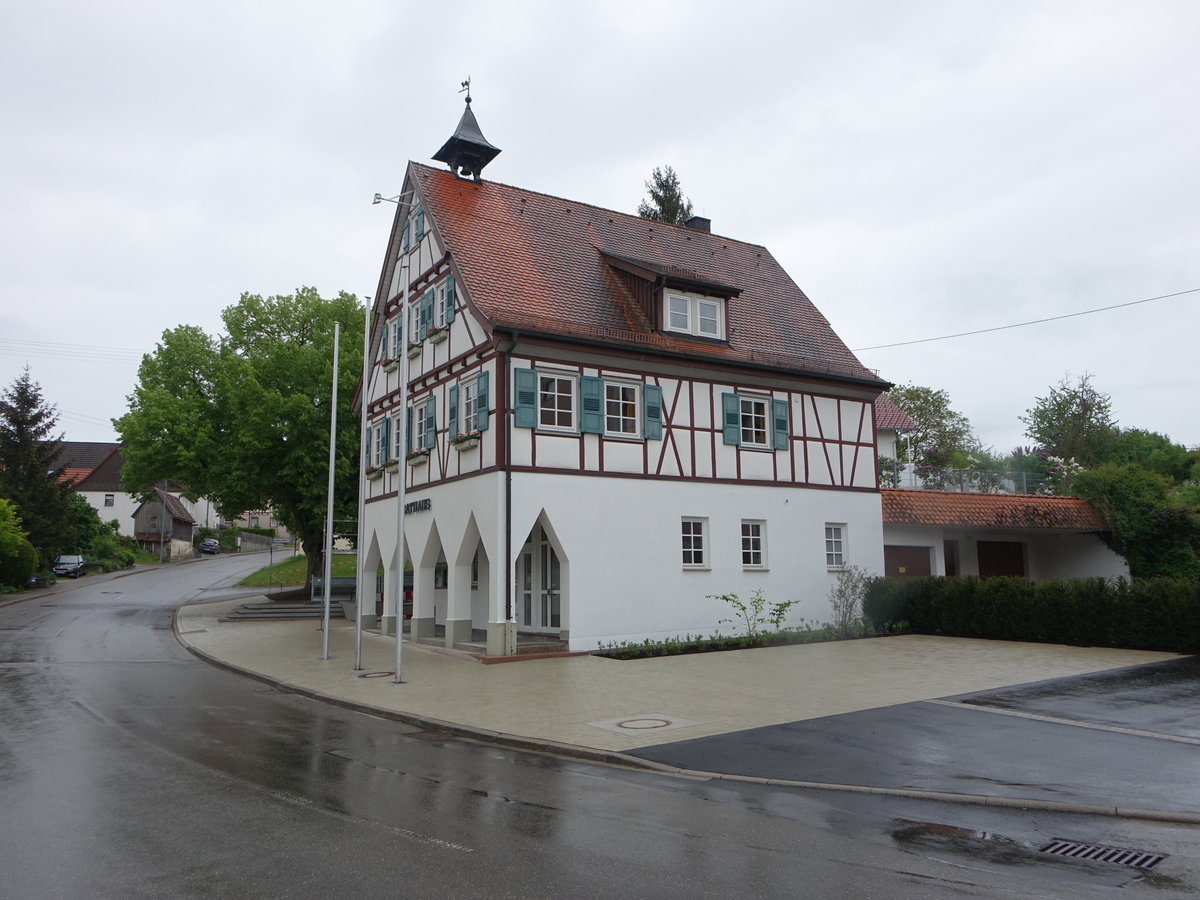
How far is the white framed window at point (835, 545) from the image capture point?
23.7m

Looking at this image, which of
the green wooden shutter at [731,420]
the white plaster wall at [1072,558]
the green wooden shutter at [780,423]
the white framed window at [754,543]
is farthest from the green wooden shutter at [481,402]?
the white plaster wall at [1072,558]

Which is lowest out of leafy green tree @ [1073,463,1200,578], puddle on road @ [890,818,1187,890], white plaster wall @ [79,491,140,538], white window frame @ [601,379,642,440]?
puddle on road @ [890,818,1187,890]

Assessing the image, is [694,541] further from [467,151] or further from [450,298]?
[467,151]

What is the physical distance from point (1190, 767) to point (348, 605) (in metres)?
27.6

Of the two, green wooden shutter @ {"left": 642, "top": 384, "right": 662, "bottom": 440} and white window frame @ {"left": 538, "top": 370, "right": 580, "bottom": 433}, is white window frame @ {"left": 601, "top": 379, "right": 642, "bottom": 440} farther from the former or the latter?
white window frame @ {"left": 538, "top": 370, "right": 580, "bottom": 433}

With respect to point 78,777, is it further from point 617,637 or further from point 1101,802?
point 617,637

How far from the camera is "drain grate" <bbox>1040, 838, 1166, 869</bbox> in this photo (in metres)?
6.19

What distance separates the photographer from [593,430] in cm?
1998

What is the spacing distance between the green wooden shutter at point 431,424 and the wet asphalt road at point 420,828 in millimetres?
11292

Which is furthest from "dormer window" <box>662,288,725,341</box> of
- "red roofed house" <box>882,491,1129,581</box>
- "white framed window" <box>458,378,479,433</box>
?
"red roofed house" <box>882,491,1129,581</box>

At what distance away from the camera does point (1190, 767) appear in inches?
353

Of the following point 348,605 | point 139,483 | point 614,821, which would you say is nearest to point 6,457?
point 139,483

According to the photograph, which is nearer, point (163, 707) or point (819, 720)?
point (819, 720)

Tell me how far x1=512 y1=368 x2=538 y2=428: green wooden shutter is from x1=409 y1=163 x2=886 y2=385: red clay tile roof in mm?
980
